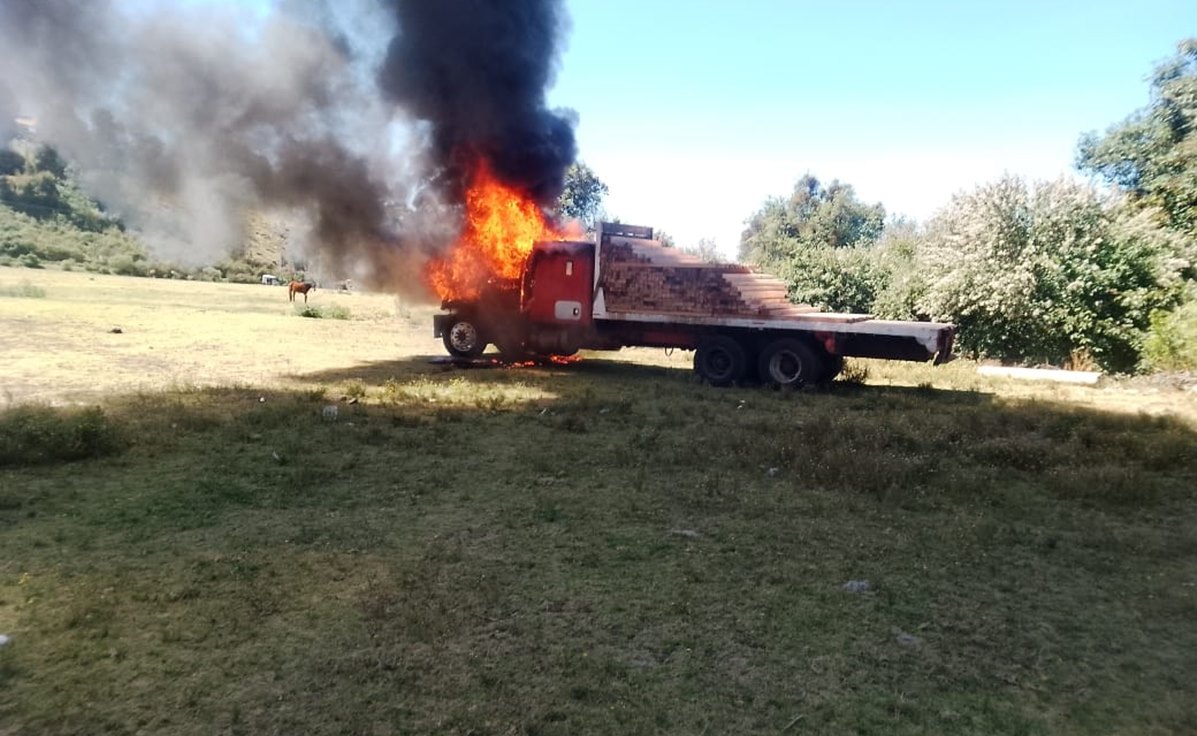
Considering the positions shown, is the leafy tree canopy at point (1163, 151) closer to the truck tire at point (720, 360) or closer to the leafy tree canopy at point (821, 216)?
the truck tire at point (720, 360)

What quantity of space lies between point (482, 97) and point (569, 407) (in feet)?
26.3

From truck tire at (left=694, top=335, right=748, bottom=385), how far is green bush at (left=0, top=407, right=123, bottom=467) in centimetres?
920

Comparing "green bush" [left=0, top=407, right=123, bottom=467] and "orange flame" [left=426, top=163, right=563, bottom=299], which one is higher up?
"orange flame" [left=426, top=163, right=563, bottom=299]

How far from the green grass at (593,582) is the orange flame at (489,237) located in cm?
671

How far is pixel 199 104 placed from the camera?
1398 cm

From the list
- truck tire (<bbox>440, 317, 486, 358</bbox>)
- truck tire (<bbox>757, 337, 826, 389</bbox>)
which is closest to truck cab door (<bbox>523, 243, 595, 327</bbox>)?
truck tire (<bbox>440, 317, 486, 358</bbox>)

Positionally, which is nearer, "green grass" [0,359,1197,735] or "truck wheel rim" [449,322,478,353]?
"green grass" [0,359,1197,735]

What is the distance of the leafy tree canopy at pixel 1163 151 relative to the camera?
1795 centimetres

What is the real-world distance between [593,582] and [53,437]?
5.78 m

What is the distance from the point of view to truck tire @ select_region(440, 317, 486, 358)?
14992mm

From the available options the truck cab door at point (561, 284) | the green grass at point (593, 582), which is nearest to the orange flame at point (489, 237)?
the truck cab door at point (561, 284)

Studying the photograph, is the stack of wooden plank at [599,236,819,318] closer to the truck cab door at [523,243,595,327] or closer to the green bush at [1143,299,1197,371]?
the truck cab door at [523,243,595,327]

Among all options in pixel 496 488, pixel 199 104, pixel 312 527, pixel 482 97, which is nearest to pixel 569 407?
pixel 496 488

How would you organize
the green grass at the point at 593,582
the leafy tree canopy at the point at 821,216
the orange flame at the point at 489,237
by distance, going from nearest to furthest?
the green grass at the point at 593,582
the orange flame at the point at 489,237
the leafy tree canopy at the point at 821,216
